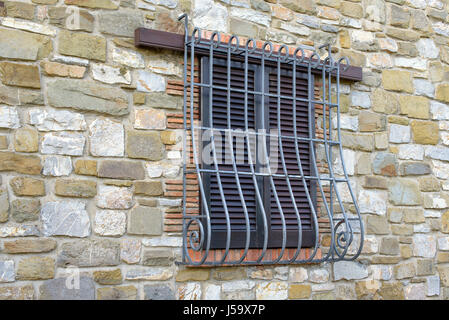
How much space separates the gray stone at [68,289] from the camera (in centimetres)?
297

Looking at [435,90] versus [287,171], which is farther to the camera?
[435,90]

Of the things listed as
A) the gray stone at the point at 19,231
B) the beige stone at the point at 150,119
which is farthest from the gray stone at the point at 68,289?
the beige stone at the point at 150,119

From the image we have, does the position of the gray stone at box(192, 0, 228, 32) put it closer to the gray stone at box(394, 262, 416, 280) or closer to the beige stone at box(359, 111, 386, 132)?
the beige stone at box(359, 111, 386, 132)

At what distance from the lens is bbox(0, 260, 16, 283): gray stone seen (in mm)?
2871

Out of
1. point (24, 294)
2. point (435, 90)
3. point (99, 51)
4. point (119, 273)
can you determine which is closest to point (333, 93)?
point (435, 90)

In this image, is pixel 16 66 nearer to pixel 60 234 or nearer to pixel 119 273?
pixel 60 234

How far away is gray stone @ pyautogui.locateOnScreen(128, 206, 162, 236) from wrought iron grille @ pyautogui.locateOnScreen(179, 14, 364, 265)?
151 millimetres

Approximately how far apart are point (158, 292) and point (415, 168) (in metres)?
2.08

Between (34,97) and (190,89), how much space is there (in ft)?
2.88

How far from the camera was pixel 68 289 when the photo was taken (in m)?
3.03

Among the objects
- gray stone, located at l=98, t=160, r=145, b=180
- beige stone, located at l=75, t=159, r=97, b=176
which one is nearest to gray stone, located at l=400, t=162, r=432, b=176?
gray stone, located at l=98, t=160, r=145, b=180

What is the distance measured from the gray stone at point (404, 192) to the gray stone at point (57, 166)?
7.26ft

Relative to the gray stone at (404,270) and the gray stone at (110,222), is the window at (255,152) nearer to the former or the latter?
the gray stone at (110,222)

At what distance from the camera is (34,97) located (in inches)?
119
